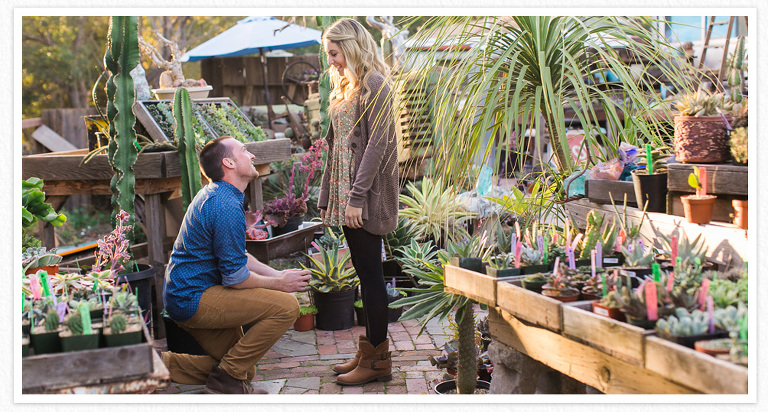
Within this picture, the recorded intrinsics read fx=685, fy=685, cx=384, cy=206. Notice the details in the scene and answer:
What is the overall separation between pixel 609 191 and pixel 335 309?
6.01 ft

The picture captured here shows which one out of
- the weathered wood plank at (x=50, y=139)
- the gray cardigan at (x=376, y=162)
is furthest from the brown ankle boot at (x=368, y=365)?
the weathered wood plank at (x=50, y=139)

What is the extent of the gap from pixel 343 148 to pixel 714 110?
5.04ft

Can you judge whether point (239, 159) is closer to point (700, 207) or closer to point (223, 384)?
point (223, 384)

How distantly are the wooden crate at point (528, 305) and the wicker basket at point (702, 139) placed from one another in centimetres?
80

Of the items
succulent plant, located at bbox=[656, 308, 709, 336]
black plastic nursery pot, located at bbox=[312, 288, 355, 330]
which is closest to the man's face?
black plastic nursery pot, located at bbox=[312, 288, 355, 330]

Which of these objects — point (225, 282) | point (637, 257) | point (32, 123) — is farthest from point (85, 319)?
point (32, 123)

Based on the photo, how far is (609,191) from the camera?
9.89 ft

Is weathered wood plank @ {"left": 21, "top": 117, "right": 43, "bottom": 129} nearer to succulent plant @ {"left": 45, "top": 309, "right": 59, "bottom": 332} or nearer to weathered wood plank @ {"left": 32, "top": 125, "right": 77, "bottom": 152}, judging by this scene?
weathered wood plank @ {"left": 32, "top": 125, "right": 77, "bottom": 152}

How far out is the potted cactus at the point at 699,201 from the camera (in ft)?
8.02

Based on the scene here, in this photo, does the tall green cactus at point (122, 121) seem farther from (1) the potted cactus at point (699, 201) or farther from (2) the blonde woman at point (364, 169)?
(1) the potted cactus at point (699, 201)

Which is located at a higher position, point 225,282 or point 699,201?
point 699,201

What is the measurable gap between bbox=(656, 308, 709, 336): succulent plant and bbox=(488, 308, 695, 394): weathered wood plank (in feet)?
0.43
